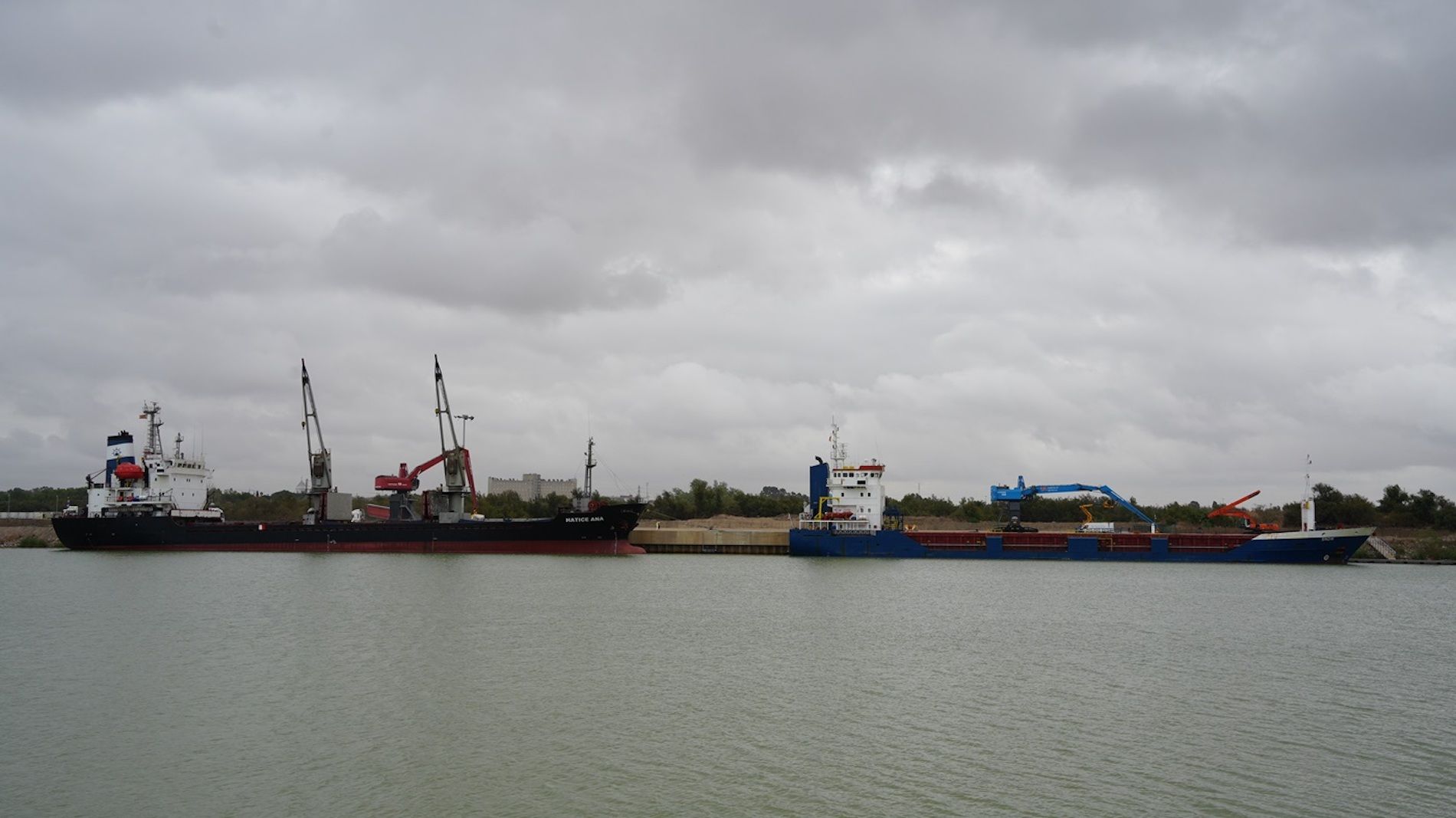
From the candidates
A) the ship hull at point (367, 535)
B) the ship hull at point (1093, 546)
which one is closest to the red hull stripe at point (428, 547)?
the ship hull at point (367, 535)

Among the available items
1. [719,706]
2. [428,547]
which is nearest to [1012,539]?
[428,547]

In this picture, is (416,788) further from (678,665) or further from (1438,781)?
(1438,781)

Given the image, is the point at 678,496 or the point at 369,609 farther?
the point at 678,496

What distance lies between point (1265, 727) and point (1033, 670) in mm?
5197

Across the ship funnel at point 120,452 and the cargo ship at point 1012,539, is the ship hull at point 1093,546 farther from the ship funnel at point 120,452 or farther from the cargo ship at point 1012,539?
the ship funnel at point 120,452

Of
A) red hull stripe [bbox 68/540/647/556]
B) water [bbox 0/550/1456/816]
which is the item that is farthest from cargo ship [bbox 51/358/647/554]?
water [bbox 0/550/1456/816]

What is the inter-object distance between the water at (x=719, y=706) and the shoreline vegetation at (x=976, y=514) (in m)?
39.8

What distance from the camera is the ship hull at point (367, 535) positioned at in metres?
58.2

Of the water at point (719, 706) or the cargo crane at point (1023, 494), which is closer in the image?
the water at point (719, 706)

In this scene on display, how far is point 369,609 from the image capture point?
30234 millimetres

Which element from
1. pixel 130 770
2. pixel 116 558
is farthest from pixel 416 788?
pixel 116 558

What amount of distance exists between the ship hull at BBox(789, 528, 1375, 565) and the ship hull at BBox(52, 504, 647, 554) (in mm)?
12822

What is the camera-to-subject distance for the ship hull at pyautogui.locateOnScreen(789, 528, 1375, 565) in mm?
54000

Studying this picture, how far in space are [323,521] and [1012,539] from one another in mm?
47341
